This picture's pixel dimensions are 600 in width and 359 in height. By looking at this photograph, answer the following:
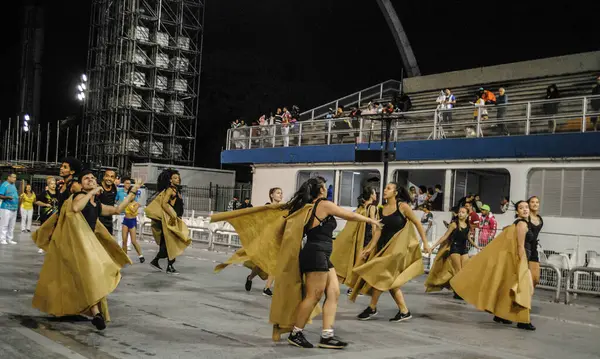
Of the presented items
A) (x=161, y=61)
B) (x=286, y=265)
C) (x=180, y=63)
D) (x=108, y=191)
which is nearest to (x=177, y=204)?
(x=108, y=191)

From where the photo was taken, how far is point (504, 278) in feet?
31.8

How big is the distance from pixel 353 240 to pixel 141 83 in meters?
46.8

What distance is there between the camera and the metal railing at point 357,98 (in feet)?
115

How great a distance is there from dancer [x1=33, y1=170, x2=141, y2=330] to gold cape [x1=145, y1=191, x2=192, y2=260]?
18.9 feet

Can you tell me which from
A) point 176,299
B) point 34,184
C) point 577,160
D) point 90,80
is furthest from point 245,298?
point 90,80

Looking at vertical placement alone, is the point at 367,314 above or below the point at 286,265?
below

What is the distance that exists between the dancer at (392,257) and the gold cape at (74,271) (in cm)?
345

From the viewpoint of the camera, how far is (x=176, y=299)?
1034 centimetres

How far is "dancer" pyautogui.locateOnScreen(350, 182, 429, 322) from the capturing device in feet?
31.2

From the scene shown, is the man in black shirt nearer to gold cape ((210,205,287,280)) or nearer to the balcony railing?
gold cape ((210,205,287,280))

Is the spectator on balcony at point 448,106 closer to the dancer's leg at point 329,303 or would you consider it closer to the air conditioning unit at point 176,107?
the dancer's leg at point 329,303

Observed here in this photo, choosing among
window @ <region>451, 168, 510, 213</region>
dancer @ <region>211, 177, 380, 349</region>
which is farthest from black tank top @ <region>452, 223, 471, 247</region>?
window @ <region>451, 168, 510, 213</region>

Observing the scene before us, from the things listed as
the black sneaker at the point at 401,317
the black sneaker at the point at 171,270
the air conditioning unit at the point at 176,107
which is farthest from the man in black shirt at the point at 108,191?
the air conditioning unit at the point at 176,107

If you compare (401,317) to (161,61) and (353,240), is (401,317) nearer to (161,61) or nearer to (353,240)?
(353,240)
